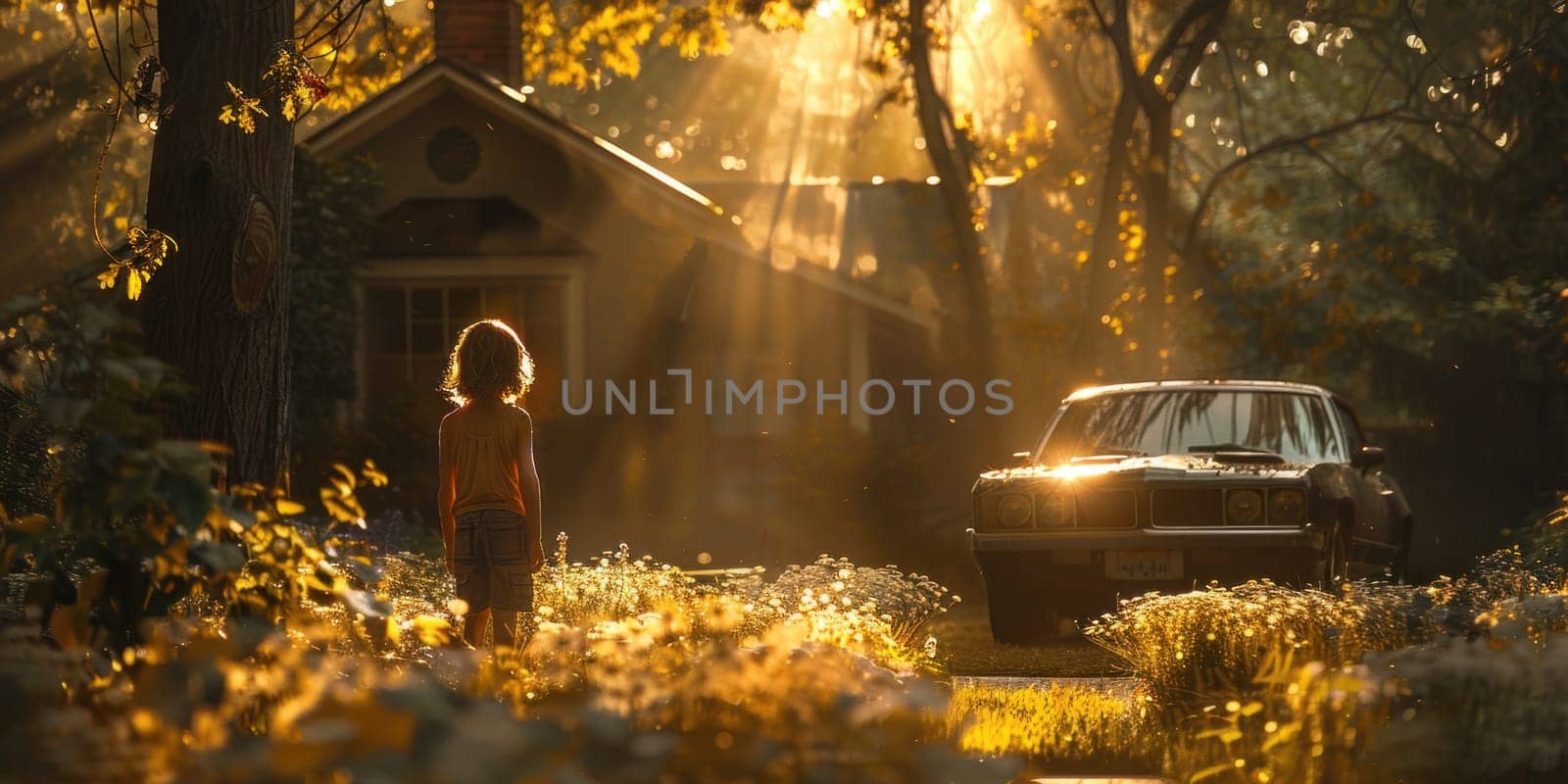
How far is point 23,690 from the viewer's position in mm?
4645

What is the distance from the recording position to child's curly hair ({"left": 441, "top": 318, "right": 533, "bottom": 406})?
8094 mm

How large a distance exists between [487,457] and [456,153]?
15.6 metres

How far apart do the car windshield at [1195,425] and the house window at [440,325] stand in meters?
11.5

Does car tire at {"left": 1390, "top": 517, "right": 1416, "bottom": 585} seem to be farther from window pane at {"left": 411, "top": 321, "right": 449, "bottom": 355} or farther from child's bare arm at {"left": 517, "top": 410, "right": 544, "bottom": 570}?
window pane at {"left": 411, "top": 321, "right": 449, "bottom": 355}

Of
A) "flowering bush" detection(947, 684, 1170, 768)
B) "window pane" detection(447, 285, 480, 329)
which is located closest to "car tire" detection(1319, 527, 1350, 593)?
"flowering bush" detection(947, 684, 1170, 768)

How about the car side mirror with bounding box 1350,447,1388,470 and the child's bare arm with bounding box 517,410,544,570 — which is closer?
the child's bare arm with bounding box 517,410,544,570

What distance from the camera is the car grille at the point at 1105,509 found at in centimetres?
1157

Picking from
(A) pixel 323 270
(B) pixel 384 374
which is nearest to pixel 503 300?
(B) pixel 384 374

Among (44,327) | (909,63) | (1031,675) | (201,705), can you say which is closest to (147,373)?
(44,327)


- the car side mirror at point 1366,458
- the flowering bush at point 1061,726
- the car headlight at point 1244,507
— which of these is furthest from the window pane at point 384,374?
the flowering bush at point 1061,726

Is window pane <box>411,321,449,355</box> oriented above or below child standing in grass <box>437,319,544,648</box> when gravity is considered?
above

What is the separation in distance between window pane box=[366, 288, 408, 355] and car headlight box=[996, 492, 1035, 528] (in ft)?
43.4

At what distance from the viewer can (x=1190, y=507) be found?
11.5m

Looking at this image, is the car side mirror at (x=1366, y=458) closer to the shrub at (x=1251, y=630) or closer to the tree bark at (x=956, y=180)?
the shrub at (x=1251, y=630)
